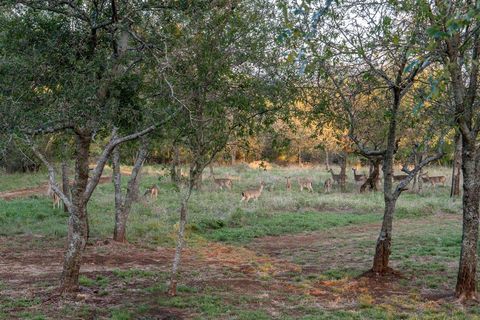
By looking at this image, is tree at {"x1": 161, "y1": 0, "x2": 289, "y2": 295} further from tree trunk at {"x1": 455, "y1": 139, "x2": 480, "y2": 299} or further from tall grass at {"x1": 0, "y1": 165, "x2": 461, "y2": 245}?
tall grass at {"x1": 0, "y1": 165, "x2": 461, "y2": 245}

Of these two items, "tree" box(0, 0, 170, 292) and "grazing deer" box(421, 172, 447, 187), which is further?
"grazing deer" box(421, 172, 447, 187)

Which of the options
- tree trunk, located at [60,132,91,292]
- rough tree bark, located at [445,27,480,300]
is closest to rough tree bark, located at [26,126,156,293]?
tree trunk, located at [60,132,91,292]

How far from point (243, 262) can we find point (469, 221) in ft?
19.7

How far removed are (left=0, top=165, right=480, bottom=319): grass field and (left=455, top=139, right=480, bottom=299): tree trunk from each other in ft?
1.37

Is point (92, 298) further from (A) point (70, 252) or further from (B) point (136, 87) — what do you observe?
(B) point (136, 87)

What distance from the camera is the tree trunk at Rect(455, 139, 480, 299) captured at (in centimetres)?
897

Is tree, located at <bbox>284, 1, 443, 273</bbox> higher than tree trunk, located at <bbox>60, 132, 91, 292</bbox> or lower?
higher

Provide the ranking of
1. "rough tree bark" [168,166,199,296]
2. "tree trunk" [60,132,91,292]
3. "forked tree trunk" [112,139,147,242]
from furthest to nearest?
"forked tree trunk" [112,139,147,242] → "rough tree bark" [168,166,199,296] → "tree trunk" [60,132,91,292]

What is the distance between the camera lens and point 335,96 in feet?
38.8

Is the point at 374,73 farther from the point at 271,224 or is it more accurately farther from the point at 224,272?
the point at 271,224

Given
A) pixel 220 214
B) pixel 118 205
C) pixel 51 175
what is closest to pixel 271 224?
pixel 220 214

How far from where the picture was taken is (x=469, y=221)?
29.6ft

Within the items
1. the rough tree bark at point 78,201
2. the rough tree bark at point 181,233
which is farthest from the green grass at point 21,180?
the rough tree bark at point 181,233

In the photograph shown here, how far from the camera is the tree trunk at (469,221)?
29.4 feet
